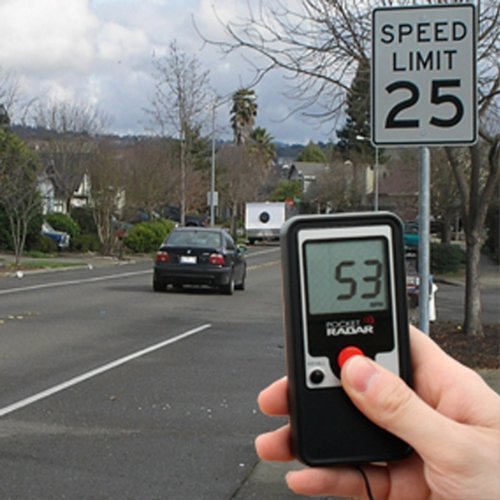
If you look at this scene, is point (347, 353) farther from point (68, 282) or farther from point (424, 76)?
point (68, 282)

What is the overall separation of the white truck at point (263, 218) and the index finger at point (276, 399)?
49762mm

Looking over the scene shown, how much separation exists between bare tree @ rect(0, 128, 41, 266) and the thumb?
2846 cm

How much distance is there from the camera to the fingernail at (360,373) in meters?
1.75

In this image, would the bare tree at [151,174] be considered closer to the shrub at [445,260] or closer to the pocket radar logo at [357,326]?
the shrub at [445,260]

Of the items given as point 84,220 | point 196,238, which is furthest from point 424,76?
point 84,220

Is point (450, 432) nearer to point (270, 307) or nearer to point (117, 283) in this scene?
point (270, 307)

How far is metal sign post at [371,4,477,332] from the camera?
5.70 metres

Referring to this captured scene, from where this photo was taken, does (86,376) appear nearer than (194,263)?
Yes

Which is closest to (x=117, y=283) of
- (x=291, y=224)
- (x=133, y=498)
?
(x=133, y=498)

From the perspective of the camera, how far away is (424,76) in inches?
228

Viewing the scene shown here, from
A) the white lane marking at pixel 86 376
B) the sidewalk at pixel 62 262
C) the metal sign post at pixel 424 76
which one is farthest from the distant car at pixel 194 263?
the metal sign post at pixel 424 76

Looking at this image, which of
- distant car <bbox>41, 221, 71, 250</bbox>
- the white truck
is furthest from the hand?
the white truck

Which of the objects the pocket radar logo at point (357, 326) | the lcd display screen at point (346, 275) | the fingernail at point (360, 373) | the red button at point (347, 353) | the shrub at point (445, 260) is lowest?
the shrub at point (445, 260)

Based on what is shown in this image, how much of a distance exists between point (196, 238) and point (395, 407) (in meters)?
19.1
